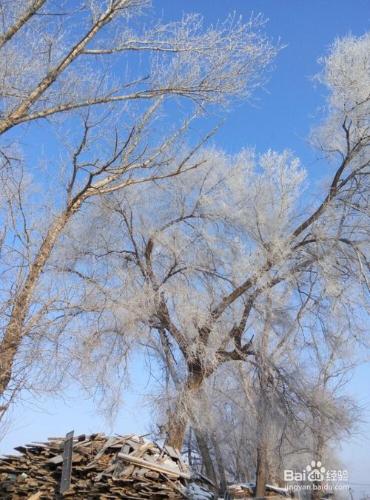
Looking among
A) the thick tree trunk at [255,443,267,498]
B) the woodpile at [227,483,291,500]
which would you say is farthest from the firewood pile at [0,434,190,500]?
the thick tree trunk at [255,443,267,498]

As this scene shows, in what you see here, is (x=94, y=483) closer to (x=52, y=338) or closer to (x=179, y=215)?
(x=52, y=338)

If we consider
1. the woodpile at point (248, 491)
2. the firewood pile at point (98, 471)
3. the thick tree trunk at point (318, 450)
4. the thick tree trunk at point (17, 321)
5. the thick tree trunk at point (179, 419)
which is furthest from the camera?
the woodpile at point (248, 491)

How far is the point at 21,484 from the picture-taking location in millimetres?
9914

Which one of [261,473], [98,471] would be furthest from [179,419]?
[261,473]

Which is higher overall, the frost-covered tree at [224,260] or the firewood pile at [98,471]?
the frost-covered tree at [224,260]

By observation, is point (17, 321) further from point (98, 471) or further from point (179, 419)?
point (179, 419)

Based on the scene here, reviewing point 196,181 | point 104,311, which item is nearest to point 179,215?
point 196,181

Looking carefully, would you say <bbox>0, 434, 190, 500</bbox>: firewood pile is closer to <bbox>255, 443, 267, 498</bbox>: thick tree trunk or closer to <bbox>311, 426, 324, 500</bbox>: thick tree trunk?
<bbox>311, 426, 324, 500</bbox>: thick tree trunk

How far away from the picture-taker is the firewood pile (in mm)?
9211

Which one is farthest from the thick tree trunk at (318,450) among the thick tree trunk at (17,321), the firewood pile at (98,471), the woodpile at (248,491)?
the thick tree trunk at (17,321)

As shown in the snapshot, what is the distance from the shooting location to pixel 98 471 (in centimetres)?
962

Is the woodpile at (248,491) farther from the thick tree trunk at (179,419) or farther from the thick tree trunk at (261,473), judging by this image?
the thick tree trunk at (179,419)

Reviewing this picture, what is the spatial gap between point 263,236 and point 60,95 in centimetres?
739

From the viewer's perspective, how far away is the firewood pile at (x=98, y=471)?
30.2ft
